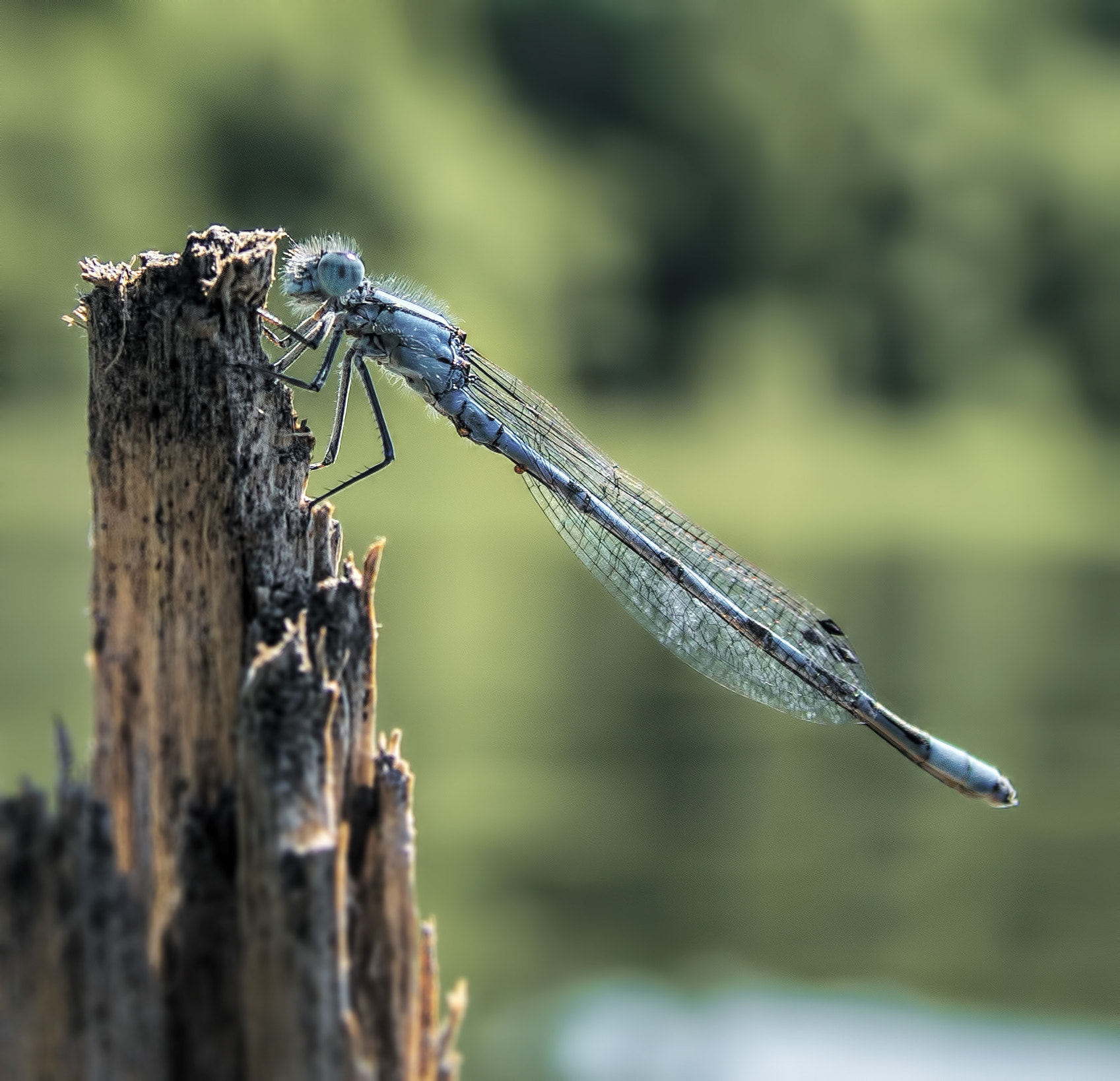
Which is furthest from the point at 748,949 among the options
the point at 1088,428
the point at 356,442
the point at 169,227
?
the point at 1088,428

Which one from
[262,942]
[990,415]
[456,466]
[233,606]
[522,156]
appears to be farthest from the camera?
[522,156]

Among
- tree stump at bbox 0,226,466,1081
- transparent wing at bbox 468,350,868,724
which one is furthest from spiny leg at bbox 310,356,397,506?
tree stump at bbox 0,226,466,1081

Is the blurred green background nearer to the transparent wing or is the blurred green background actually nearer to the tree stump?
the transparent wing

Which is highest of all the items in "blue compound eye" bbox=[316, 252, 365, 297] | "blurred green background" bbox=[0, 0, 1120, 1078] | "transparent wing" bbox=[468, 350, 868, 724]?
"blurred green background" bbox=[0, 0, 1120, 1078]

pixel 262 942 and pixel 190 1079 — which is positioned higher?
pixel 262 942

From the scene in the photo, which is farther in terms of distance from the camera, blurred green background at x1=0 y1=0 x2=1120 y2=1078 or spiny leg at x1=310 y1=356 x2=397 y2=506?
blurred green background at x1=0 y1=0 x2=1120 y2=1078

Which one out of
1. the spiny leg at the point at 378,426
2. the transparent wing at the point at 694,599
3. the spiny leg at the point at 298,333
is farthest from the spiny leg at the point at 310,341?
the transparent wing at the point at 694,599

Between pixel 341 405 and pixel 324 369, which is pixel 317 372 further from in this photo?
pixel 341 405

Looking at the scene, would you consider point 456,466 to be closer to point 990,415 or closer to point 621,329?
point 621,329

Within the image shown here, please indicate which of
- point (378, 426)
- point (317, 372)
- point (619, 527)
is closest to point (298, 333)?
point (317, 372)
